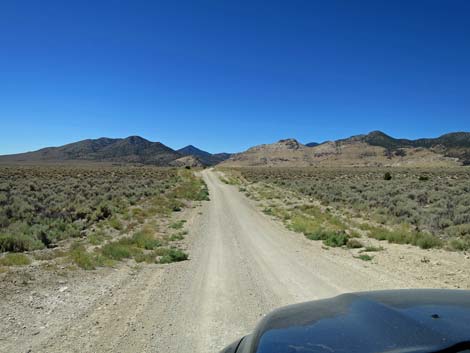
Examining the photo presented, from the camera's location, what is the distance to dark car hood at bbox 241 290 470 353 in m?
2.13

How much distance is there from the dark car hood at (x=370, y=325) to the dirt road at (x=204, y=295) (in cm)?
269

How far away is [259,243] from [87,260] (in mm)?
6137

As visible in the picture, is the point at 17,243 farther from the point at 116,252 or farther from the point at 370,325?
the point at 370,325

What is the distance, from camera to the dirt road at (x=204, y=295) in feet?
17.8

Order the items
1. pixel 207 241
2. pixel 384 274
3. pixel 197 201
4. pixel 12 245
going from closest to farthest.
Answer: pixel 384 274 → pixel 12 245 → pixel 207 241 → pixel 197 201

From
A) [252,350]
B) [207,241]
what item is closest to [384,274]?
[207,241]

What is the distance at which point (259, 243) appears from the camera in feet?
44.0

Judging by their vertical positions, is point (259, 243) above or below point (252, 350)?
below

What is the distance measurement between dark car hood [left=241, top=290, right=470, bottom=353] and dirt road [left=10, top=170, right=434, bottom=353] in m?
2.69

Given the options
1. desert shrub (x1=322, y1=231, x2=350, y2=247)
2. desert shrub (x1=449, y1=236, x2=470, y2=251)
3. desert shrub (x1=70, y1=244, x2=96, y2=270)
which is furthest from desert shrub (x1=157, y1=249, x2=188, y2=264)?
desert shrub (x1=449, y1=236, x2=470, y2=251)

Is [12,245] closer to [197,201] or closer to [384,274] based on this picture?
[384,274]

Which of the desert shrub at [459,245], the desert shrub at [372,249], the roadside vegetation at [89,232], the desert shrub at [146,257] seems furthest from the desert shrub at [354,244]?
the desert shrub at [146,257]

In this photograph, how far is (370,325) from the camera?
8.03 ft

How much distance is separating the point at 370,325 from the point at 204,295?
5518 millimetres
